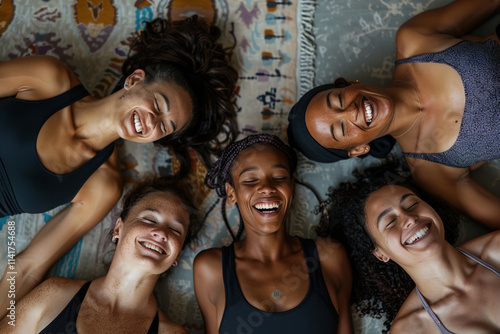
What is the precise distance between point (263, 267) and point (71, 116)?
1502mm

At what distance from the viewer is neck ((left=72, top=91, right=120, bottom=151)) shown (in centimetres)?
258

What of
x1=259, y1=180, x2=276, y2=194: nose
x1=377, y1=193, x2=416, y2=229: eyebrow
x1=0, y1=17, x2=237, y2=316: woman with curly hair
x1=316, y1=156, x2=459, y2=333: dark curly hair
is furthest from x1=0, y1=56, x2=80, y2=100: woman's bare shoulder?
x1=377, y1=193, x2=416, y2=229: eyebrow

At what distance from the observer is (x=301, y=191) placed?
3023 mm

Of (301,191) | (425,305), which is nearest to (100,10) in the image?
(301,191)

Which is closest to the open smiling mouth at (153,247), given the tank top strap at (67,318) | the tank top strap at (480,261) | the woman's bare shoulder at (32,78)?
the tank top strap at (67,318)

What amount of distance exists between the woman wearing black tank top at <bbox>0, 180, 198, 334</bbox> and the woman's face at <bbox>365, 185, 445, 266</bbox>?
3.77 feet

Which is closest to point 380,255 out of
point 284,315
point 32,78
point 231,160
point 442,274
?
point 442,274

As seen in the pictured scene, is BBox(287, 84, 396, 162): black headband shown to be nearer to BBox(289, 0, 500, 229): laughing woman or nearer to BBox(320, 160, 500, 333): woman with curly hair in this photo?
BBox(289, 0, 500, 229): laughing woman

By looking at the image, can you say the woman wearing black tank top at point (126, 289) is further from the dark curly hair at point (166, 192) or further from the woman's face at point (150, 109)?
the woman's face at point (150, 109)

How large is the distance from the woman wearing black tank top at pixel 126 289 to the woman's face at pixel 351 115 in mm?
1002

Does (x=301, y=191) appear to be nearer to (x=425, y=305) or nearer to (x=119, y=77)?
(x=425, y=305)

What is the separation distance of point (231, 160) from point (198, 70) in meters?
0.64

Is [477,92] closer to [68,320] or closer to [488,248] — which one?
[488,248]

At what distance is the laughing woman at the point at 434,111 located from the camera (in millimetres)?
2389
